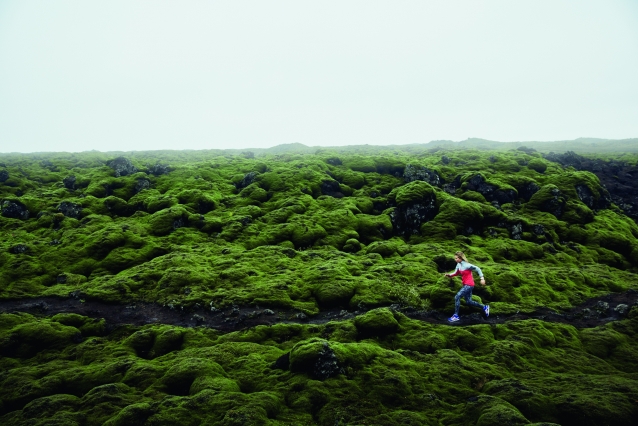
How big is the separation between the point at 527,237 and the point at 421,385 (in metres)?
25.7

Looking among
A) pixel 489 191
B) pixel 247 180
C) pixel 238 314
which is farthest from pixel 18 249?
pixel 489 191

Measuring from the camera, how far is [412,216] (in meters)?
35.9

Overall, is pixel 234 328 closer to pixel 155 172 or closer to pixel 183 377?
pixel 183 377

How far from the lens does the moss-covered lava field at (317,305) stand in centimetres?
1211

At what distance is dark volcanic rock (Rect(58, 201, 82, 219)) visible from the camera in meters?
35.9

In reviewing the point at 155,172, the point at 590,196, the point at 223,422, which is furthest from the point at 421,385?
the point at 155,172

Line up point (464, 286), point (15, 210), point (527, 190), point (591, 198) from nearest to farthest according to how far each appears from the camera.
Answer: point (464, 286), point (15, 210), point (591, 198), point (527, 190)

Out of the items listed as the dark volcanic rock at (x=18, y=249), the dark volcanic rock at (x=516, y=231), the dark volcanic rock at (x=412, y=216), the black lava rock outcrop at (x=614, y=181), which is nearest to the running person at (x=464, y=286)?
the dark volcanic rock at (x=412, y=216)

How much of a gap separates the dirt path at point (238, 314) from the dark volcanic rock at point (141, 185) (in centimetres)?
2572

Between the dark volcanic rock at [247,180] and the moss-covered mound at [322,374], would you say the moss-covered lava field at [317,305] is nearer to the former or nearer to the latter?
the moss-covered mound at [322,374]

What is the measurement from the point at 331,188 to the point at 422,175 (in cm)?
1224

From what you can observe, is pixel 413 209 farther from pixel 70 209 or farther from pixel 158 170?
pixel 158 170

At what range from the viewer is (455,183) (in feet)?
150

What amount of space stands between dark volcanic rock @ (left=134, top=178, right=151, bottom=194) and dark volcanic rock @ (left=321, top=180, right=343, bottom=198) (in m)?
23.8
